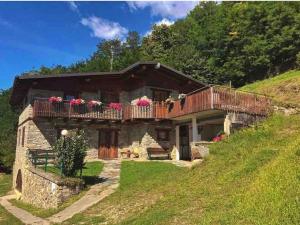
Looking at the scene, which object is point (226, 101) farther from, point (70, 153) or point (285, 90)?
point (285, 90)

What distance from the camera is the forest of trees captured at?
4892cm

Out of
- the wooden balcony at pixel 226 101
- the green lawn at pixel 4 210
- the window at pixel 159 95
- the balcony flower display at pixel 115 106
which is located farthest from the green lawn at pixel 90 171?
the window at pixel 159 95

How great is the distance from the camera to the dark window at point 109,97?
30.2 meters

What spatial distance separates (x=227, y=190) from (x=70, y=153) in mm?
8892

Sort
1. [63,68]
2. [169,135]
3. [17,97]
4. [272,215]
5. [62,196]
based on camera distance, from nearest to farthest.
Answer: [272,215] → [62,196] → [169,135] → [17,97] → [63,68]

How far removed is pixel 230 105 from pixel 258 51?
30.1 meters

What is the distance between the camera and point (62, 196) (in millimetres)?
17672

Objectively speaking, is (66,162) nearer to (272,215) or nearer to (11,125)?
(272,215)

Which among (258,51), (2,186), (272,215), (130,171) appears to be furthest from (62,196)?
(258,51)

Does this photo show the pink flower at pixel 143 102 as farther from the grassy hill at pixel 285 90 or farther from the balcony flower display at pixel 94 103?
the grassy hill at pixel 285 90

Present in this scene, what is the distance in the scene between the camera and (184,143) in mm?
29703

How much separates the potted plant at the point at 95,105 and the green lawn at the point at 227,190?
31.4 feet

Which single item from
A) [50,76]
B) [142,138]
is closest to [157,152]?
[142,138]

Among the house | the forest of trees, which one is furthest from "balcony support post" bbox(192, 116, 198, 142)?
the forest of trees
